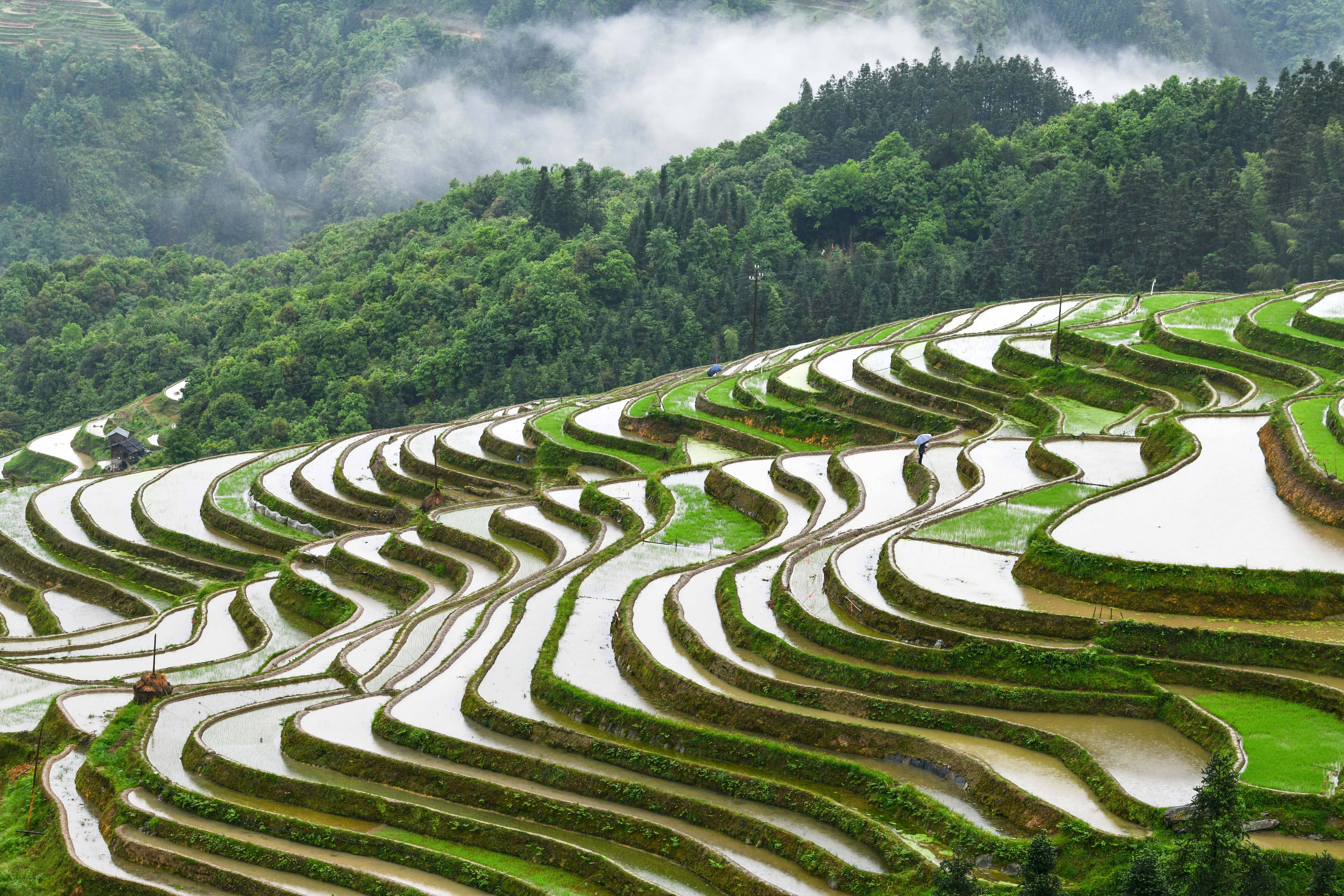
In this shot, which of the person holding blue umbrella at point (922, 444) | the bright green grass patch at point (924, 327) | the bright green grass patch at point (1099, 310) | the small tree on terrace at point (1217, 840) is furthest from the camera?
the bright green grass patch at point (924, 327)

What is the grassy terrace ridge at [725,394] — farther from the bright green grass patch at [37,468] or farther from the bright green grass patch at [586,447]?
the bright green grass patch at [37,468]

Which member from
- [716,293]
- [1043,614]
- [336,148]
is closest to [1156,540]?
[1043,614]

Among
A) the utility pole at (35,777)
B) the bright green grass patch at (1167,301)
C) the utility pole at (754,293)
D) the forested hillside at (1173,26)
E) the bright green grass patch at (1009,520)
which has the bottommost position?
the utility pole at (35,777)

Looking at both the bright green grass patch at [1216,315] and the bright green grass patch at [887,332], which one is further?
the bright green grass patch at [887,332]

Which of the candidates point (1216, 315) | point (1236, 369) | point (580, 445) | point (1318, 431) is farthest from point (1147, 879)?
point (1216, 315)

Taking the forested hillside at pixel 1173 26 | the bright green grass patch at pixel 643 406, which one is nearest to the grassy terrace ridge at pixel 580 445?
the bright green grass patch at pixel 643 406
